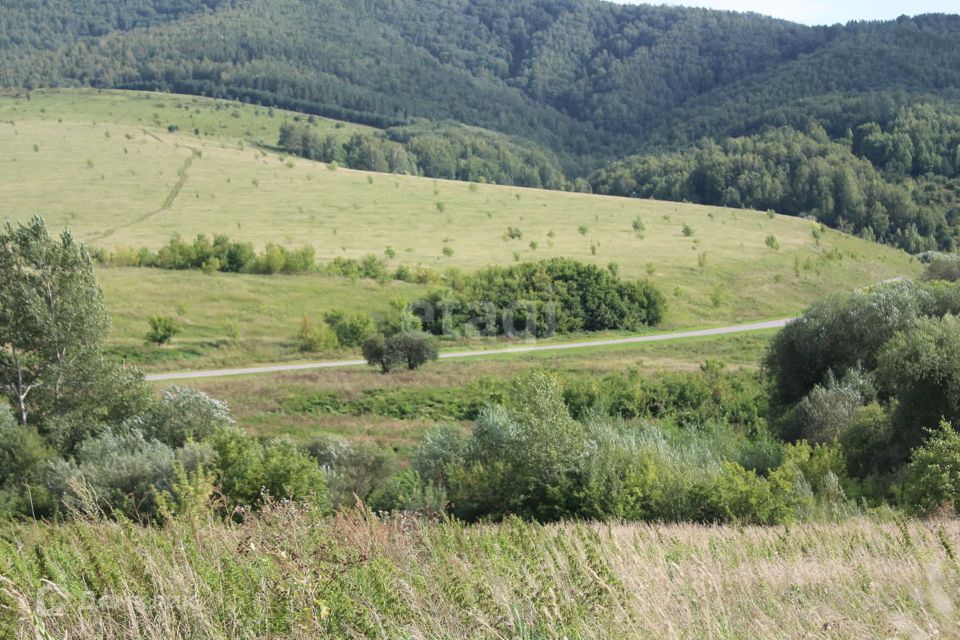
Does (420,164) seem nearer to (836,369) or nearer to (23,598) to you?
(836,369)

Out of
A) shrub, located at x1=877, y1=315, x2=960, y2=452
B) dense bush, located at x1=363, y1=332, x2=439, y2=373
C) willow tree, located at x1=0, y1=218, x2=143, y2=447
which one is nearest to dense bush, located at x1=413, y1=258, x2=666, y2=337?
dense bush, located at x1=363, y1=332, x2=439, y2=373

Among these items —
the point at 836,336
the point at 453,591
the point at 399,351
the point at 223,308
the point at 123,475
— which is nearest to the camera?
the point at 453,591

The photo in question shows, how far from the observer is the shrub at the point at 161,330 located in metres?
37.9

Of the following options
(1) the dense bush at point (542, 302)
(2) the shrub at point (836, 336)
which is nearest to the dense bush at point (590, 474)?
(2) the shrub at point (836, 336)

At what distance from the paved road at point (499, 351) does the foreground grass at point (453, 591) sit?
86.7 feet

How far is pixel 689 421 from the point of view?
26094 millimetres

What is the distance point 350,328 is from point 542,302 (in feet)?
37.9

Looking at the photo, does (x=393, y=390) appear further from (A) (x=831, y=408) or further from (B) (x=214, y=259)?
(B) (x=214, y=259)

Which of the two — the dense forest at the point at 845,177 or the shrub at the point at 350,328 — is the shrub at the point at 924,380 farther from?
the dense forest at the point at 845,177

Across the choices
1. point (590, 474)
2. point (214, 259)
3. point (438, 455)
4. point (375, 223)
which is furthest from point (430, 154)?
point (590, 474)

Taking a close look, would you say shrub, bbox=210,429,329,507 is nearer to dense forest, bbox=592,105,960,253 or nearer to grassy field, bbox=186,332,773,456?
grassy field, bbox=186,332,773,456

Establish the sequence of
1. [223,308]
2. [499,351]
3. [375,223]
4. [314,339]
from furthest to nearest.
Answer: [375,223] < [223,308] < [499,351] < [314,339]

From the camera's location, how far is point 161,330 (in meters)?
37.9

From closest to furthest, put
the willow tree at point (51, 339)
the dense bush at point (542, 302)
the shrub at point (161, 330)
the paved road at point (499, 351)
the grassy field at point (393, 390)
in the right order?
the willow tree at point (51, 339) < the grassy field at point (393, 390) < the paved road at point (499, 351) < the shrub at point (161, 330) < the dense bush at point (542, 302)
